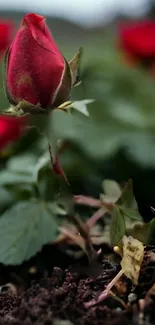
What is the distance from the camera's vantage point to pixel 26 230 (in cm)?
50

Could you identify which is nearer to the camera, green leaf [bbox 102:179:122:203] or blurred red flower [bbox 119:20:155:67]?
green leaf [bbox 102:179:122:203]

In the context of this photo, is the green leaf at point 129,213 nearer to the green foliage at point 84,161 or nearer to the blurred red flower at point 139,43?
the green foliage at point 84,161

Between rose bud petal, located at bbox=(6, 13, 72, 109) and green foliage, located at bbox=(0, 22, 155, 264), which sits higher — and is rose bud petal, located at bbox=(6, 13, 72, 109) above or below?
above

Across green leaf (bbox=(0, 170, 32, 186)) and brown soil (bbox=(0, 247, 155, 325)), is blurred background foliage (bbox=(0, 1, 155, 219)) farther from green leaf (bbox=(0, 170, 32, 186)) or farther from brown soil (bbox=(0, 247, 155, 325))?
brown soil (bbox=(0, 247, 155, 325))

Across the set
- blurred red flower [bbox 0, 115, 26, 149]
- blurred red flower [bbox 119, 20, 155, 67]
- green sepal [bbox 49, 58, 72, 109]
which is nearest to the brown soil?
green sepal [bbox 49, 58, 72, 109]

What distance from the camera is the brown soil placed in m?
0.33

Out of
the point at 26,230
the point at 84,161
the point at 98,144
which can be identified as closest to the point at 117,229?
the point at 26,230

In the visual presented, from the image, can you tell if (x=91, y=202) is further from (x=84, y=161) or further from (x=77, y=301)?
(x=84, y=161)

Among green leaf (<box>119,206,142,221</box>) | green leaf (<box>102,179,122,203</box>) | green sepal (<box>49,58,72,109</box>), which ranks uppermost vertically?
green sepal (<box>49,58,72,109</box>)

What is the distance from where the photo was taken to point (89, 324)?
0.33m

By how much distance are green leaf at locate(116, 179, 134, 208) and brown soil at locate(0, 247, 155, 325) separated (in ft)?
0.11

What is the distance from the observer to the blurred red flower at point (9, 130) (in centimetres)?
87

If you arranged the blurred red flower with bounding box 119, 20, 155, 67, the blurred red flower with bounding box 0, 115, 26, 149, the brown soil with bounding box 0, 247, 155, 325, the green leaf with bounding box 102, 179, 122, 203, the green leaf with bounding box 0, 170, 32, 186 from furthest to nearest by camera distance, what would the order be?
the blurred red flower with bounding box 119, 20, 155, 67
the blurred red flower with bounding box 0, 115, 26, 149
the green leaf with bounding box 0, 170, 32, 186
the green leaf with bounding box 102, 179, 122, 203
the brown soil with bounding box 0, 247, 155, 325

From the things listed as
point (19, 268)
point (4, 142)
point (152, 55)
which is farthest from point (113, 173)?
point (152, 55)
